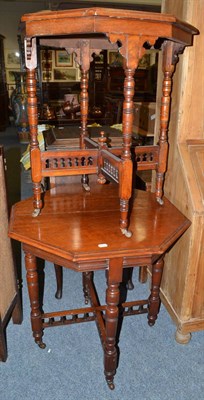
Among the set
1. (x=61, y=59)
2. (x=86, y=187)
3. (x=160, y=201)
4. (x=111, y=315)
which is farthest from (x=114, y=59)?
(x=111, y=315)

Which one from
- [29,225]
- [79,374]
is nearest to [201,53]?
[29,225]

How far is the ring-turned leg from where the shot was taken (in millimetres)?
2078

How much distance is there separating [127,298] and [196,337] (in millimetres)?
584

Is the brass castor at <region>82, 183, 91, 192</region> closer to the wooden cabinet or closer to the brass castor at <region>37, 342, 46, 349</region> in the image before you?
the brass castor at <region>37, 342, 46, 349</region>

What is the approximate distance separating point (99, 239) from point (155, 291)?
78cm

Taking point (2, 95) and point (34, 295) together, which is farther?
point (2, 95)

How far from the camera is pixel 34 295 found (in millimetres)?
1938

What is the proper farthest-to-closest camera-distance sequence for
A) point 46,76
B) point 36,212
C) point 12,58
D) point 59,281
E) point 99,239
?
point 12,58 < point 46,76 < point 59,281 < point 36,212 < point 99,239

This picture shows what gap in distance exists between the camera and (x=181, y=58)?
72.3 inches

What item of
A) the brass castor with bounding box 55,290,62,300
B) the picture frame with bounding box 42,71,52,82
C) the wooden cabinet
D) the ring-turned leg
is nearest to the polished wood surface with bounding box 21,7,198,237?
the ring-turned leg

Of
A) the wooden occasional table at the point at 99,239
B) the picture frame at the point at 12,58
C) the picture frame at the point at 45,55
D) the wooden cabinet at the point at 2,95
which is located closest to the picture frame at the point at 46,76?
the picture frame at the point at 45,55

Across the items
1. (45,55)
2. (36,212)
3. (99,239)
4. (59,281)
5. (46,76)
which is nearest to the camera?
(99,239)

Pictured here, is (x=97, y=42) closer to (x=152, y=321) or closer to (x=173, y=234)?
(x=173, y=234)

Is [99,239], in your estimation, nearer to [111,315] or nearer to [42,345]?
[111,315]
